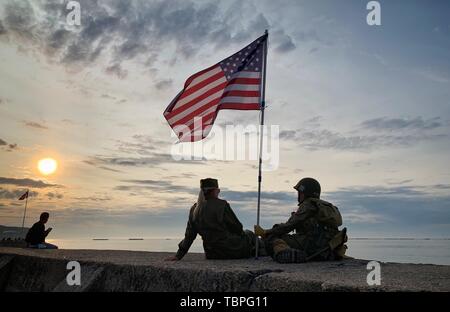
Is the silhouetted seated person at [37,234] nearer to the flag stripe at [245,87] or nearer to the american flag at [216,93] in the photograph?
the american flag at [216,93]

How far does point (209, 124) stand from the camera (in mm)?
8000

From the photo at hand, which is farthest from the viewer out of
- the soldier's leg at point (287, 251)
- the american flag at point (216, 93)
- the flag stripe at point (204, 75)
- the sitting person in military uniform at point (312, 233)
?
the flag stripe at point (204, 75)

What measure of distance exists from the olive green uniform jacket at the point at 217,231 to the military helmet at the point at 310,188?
1.42m

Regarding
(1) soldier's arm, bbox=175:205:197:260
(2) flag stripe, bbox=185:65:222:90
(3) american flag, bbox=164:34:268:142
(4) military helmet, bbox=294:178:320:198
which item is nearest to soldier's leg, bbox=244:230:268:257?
(1) soldier's arm, bbox=175:205:197:260

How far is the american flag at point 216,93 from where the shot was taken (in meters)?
8.09

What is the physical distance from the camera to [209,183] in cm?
753

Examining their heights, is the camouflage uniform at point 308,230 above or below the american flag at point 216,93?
below

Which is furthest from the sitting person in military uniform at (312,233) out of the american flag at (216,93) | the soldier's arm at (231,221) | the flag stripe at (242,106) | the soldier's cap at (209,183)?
the american flag at (216,93)

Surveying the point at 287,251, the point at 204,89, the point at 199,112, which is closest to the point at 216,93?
the point at 204,89

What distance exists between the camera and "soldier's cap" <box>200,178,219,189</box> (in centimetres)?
750

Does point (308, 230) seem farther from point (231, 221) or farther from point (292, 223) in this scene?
point (231, 221)

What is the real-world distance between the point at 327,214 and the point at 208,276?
2.79 m
